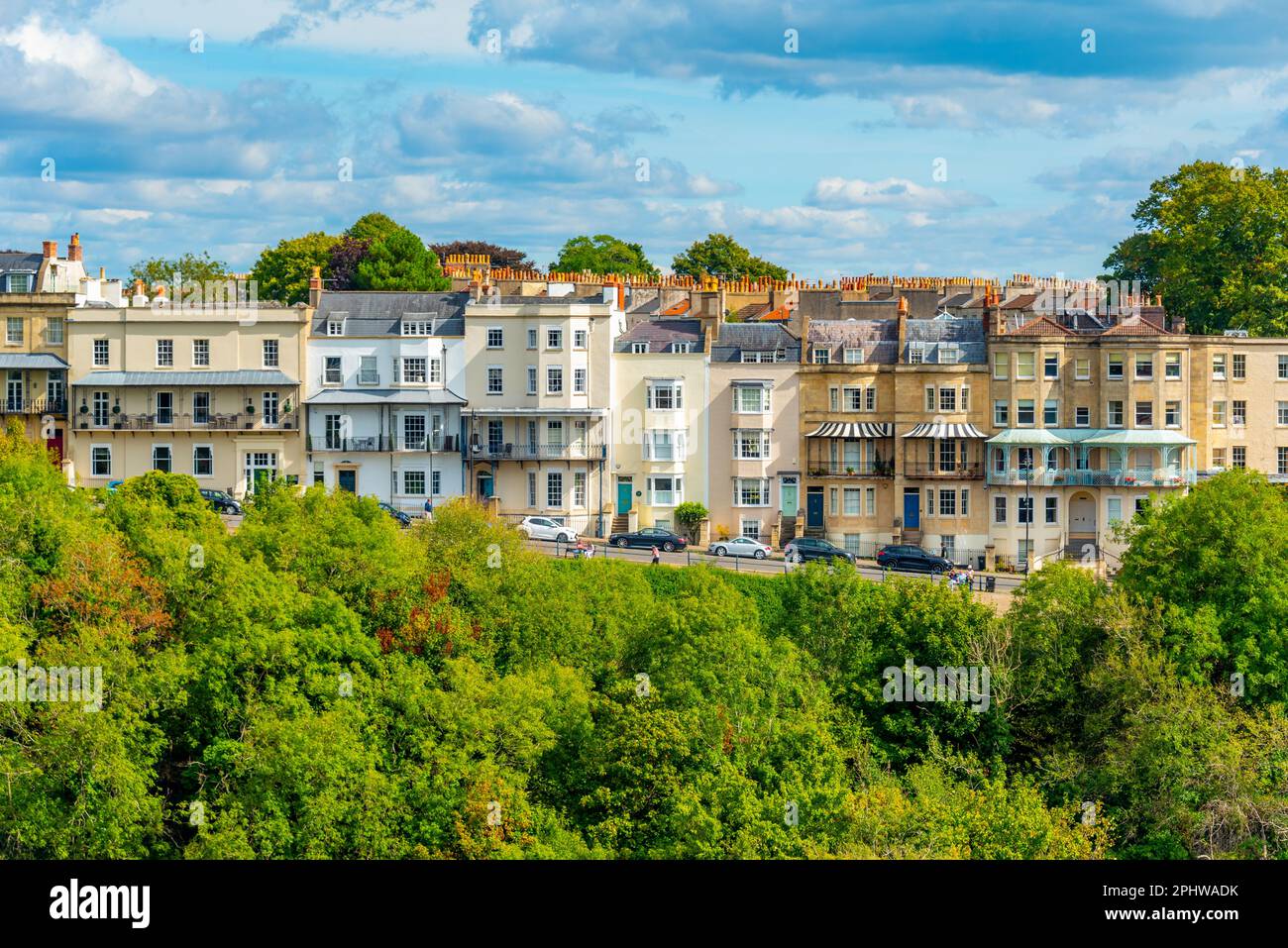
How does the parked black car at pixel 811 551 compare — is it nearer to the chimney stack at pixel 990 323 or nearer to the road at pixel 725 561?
the road at pixel 725 561

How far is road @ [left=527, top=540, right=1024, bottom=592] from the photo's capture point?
71.5m

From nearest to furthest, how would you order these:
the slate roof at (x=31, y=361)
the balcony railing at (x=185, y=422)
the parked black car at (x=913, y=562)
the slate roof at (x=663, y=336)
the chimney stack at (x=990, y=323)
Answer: the parked black car at (x=913, y=562), the chimney stack at (x=990, y=323), the balcony railing at (x=185, y=422), the slate roof at (x=663, y=336), the slate roof at (x=31, y=361)

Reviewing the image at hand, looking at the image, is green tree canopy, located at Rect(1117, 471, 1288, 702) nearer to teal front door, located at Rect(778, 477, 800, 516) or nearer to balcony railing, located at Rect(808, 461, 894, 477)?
balcony railing, located at Rect(808, 461, 894, 477)

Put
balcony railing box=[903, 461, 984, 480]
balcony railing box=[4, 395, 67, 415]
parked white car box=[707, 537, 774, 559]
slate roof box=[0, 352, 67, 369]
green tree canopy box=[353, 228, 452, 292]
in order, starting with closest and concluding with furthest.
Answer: parked white car box=[707, 537, 774, 559] → balcony railing box=[903, 461, 984, 480] → slate roof box=[0, 352, 67, 369] → balcony railing box=[4, 395, 67, 415] → green tree canopy box=[353, 228, 452, 292]

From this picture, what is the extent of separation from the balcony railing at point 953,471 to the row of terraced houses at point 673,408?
0.27 feet

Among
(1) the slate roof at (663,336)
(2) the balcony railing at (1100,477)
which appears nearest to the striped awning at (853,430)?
(2) the balcony railing at (1100,477)

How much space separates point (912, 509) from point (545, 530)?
52.2ft

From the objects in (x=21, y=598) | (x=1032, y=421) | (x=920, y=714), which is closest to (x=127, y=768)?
(x=21, y=598)

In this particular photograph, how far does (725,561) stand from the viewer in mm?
74125

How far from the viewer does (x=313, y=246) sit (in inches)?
4695

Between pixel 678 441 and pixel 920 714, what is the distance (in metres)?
29.8

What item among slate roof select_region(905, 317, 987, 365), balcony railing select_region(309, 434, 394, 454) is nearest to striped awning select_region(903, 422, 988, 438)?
slate roof select_region(905, 317, 987, 365)

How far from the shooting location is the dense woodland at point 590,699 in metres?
45.1

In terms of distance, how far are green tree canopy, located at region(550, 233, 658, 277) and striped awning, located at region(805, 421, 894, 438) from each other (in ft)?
154
